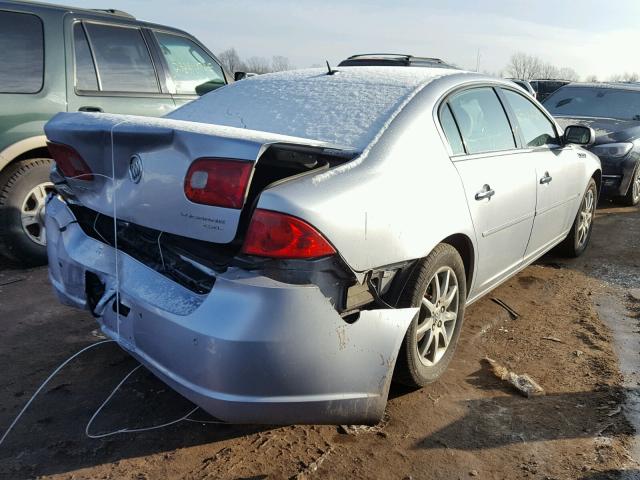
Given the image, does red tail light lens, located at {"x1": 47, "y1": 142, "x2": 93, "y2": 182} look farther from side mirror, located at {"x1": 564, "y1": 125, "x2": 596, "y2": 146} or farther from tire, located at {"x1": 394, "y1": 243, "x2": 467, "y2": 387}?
side mirror, located at {"x1": 564, "y1": 125, "x2": 596, "y2": 146}

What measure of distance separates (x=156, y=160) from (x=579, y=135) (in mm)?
3454

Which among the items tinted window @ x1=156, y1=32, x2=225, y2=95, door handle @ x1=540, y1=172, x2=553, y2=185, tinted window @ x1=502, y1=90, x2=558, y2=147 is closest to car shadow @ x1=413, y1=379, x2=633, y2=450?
door handle @ x1=540, y1=172, x2=553, y2=185

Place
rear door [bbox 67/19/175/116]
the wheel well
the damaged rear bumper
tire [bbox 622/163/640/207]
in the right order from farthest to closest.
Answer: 1. tire [bbox 622/163/640/207]
2. rear door [bbox 67/19/175/116]
3. the wheel well
4. the damaged rear bumper

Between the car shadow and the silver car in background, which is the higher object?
the silver car in background

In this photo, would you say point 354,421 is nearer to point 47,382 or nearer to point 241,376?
point 241,376

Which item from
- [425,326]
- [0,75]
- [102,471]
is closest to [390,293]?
[425,326]

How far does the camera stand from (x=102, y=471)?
231cm

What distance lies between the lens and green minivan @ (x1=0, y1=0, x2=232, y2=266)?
435 cm

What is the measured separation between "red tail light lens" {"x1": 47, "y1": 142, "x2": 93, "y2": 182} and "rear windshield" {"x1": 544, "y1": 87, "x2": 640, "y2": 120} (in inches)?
301

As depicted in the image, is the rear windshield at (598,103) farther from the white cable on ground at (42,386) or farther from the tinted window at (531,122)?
the white cable on ground at (42,386)

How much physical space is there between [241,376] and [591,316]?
303 centimetres

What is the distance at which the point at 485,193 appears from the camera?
312 cm

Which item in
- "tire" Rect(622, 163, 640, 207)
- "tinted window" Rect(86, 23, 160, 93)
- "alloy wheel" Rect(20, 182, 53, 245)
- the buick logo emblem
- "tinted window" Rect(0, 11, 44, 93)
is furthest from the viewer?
"tire" Rect(622, 163, 640, 207)

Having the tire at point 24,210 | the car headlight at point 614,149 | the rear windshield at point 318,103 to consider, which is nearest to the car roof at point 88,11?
the tire at point 24,210
